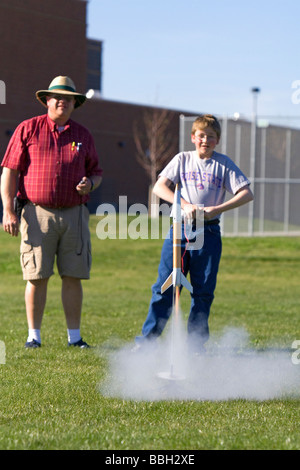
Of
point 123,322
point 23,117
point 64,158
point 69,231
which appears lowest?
point 123,322

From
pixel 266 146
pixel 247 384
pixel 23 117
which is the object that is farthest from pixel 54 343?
pixel 23 117

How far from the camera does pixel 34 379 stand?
5156mm

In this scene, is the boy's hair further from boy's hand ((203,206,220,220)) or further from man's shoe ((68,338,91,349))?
man's shoe ((68,338,91,349))

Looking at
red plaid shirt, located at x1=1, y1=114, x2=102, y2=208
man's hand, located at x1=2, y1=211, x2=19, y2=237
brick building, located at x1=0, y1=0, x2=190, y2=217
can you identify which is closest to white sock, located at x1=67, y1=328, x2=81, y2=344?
man's hand, located at x1=2, y1=211, x2=19, y2=237

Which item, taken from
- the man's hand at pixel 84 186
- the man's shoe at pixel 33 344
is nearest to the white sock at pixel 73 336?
the man's shoe at pixel 33 344

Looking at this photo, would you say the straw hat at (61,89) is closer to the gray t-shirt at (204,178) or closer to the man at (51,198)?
the man at (51,198)

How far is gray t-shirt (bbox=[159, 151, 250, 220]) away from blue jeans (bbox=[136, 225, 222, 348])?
0.86ft

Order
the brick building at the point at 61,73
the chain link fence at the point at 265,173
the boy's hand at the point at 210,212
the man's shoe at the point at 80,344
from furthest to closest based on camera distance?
the brick building at the point at 61,73
the chain link fence at the point at 265,173
the man's shoe at the point at 80,344
the boy's hand at the point at 210,212

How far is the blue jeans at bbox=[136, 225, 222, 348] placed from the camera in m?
6.02

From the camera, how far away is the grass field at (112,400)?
11.9ft

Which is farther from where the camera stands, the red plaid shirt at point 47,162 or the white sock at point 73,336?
the white sock at point 73,336

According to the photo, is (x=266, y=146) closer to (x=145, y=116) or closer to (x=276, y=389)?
(x=276, y=389)

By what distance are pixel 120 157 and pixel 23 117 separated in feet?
22.1

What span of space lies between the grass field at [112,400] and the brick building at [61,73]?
29712mm
